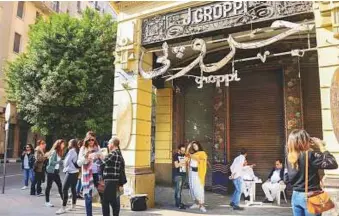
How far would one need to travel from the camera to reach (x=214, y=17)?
7.56m

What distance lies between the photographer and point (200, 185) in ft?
27.1

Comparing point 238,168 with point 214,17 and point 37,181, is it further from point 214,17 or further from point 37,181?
point 37,181

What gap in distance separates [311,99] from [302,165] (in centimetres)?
657

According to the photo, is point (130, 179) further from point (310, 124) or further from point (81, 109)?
point (81, 109)

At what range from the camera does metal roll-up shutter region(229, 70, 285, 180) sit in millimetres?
10016

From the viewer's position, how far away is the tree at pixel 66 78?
14906 mm

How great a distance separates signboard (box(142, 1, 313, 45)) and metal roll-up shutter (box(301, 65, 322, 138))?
356 centimetres

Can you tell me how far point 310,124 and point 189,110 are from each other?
421 centimetres

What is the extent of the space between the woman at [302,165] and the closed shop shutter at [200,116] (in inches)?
291

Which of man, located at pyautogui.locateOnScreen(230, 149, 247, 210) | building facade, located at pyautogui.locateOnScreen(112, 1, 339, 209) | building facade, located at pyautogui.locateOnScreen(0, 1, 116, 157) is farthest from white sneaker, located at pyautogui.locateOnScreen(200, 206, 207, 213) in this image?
building facade, located at pyautogui.locateOnScreen(0, 1, 116, 157)

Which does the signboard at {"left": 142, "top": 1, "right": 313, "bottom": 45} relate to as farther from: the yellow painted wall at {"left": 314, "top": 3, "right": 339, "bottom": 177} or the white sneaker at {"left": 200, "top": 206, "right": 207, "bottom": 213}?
the white sneaker at {"left": 200, "top": 206, "right": 207, "bottom": 213}

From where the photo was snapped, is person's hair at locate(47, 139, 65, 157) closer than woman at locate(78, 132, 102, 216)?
No

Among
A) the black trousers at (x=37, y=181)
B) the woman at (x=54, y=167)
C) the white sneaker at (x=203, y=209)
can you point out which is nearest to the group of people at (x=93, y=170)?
the woman at (x=54, y=167)

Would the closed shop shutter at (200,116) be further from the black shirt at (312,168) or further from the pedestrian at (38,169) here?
the black shirt at (312,168)
